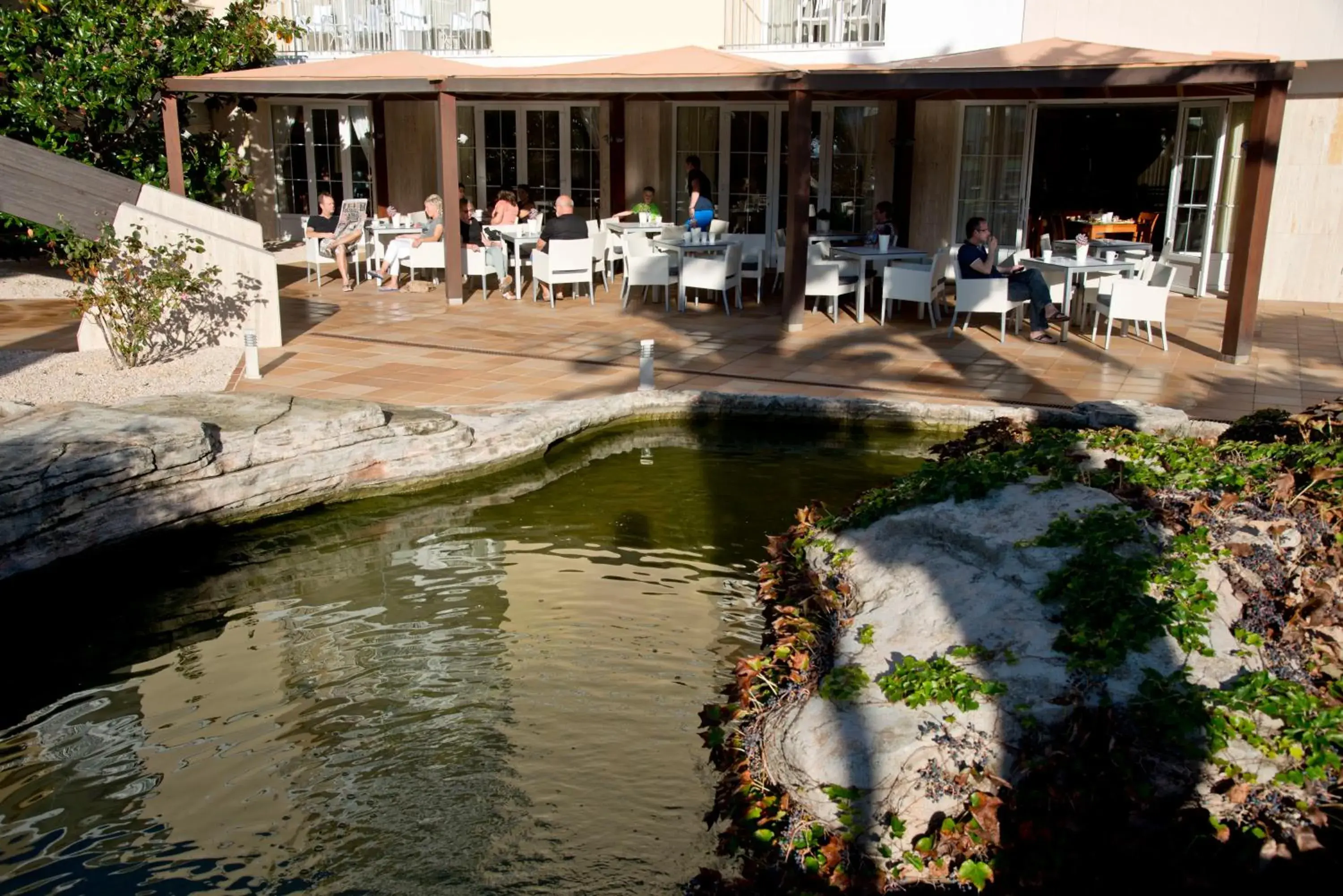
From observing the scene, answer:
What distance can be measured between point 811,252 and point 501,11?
6.27 metres

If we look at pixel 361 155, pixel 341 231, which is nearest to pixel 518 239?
pixel 341 231

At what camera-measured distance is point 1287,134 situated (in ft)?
43.4

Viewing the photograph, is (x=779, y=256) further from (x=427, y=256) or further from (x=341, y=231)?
(x=341, y=231)

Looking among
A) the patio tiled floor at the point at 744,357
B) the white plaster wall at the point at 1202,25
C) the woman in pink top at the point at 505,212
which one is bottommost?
the patio tiled floor at the point at 744,357

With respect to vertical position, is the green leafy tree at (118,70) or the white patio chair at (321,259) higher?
the green leafy tree at (118,70)

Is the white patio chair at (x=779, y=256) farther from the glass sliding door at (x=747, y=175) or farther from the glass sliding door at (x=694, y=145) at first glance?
the glass sliding door at (x=694, y=145)

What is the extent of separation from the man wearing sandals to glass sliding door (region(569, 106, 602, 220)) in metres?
6.80

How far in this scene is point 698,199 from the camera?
13.6 m

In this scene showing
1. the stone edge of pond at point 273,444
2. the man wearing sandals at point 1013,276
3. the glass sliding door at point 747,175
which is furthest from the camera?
the glass sliding door at point 747,175

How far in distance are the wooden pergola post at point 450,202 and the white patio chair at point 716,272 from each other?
2495 mm

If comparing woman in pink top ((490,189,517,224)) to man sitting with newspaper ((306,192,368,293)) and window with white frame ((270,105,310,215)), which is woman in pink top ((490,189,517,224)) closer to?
man sitting with newspaper ((306,192,368,293))

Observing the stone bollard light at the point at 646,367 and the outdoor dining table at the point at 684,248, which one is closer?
the stone bollard light at the point at 646,367

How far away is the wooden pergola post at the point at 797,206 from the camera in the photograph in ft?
36.6

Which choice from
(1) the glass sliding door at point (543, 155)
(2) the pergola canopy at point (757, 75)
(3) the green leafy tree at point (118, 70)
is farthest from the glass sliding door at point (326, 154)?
(2) the pergola canopy at point (757, 75)
